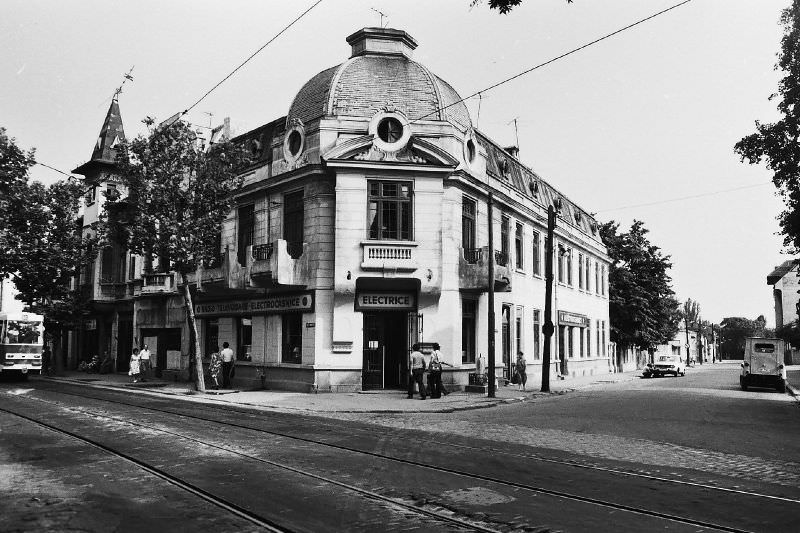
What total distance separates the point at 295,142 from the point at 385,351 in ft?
29.0

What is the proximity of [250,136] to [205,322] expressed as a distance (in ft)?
28.5

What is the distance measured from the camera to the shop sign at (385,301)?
23.7m

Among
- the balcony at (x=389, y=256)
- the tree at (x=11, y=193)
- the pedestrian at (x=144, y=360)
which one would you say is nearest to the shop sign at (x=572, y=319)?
the balcony at (x=389, y=256)

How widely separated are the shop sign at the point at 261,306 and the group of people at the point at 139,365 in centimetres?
358

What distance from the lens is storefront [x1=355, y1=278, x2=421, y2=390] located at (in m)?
23.8

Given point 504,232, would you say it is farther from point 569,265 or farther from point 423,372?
point 569,265

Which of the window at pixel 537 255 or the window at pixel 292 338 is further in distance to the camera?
the window at pixel 537 255

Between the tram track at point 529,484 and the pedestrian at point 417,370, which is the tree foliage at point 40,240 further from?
the tram track at point 529,484

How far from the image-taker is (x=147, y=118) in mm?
23828

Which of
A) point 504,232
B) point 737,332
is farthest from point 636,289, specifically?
point 737,332

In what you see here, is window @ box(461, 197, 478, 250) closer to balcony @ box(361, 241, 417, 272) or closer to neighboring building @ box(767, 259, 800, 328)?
balcony @ box(361, 241, 417, 272)

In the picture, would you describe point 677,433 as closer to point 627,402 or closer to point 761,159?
point 627,402

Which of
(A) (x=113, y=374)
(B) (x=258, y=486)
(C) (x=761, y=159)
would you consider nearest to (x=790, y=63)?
(C) (x=761, y=159)

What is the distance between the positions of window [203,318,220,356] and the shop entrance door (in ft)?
27.3
